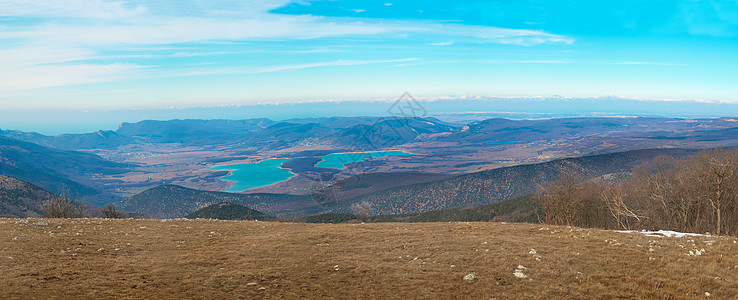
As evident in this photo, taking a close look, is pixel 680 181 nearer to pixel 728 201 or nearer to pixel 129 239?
pixel 728 201

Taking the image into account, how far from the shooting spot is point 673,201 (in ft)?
125

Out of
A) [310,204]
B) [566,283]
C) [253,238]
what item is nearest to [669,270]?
[566,283]

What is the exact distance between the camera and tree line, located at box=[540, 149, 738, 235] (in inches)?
1384

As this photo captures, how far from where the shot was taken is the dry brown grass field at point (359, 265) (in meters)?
14.3

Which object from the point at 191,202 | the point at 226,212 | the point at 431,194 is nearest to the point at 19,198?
the point at 226,212

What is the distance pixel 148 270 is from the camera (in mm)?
16734

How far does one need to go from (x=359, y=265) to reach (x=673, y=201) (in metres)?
37.6

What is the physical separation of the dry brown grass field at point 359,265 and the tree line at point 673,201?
16.4 meters

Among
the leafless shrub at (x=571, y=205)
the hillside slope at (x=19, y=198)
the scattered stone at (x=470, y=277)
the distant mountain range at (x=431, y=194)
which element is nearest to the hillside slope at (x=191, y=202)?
the distant mountain range at (x=431, y=194)

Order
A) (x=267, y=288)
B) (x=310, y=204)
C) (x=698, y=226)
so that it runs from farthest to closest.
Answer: (x=310, y=204), (x=698, y=226), (x=267, y=288)

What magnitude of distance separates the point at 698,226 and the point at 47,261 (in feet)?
181

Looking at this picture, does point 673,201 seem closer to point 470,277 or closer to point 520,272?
point 520,272

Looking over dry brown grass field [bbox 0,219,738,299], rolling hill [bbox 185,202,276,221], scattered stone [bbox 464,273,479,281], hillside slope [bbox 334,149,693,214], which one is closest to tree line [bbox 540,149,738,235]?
dry brown grass field [bbox 0,219,738,299]

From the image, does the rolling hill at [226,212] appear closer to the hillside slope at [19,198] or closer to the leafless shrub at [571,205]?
the hillside slope at [19,198]
